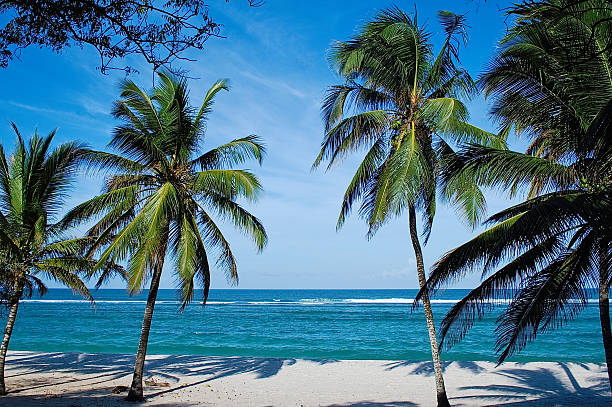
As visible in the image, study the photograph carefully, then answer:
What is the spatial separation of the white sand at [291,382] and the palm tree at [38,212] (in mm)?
2021

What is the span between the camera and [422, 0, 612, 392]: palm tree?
5223 mm

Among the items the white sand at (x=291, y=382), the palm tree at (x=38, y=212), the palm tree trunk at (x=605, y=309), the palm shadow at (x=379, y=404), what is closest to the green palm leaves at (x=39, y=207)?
the palm tree at (x=38, y=212)

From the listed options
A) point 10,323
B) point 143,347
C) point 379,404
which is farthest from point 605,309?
point 10,323

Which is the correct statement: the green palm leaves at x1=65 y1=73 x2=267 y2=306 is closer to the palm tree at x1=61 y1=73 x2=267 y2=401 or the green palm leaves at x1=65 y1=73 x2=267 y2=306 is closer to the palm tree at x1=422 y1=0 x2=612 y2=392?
the palm tree at x1=61 y1=73 x2=267 y2=401

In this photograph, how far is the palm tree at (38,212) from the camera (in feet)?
30.8

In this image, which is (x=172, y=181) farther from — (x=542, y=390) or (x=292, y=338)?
(x=292, y=338)

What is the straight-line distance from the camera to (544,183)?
6289mm

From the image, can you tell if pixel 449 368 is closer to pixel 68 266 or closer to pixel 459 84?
pixel 459 84

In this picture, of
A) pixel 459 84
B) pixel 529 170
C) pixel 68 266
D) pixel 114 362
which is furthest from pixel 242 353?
pixel 529 170

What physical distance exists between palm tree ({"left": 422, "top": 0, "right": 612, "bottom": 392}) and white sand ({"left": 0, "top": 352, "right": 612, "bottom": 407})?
4.01m

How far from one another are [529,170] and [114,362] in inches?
536

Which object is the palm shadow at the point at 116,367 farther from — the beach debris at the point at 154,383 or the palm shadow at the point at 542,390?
the palm shadow at the point at 542,390

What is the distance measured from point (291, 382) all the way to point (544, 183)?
8.42m

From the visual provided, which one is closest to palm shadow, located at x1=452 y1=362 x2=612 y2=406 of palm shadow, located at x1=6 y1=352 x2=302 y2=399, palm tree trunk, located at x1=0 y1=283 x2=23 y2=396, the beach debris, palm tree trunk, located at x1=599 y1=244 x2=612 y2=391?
palm tree trunk, located at x1=599 y1=244 x2=612 y2=391
